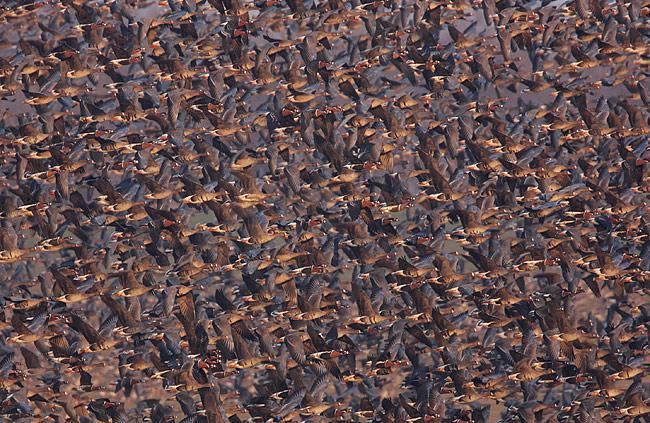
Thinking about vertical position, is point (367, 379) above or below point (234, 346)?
below

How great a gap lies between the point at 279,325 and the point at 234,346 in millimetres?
2035

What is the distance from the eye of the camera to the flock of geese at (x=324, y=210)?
27.4 meters

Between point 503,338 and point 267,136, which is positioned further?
point 267,136

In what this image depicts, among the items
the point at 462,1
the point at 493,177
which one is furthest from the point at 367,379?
the point at 462,1

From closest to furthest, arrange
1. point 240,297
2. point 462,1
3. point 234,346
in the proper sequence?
point 234,346, point 240,297, point 462,1

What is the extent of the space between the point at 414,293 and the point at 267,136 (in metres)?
7.23

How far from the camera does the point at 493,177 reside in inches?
1179

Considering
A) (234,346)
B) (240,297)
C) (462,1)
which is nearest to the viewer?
(234,346)

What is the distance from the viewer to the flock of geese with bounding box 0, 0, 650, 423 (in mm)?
27391

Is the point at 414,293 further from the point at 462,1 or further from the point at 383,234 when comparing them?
the point at 462,1

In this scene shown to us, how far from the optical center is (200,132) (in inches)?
1189

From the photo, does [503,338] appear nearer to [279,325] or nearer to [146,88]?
[279,325]

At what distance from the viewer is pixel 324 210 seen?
30234mm

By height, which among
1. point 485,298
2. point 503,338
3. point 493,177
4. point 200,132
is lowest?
point 503,338
